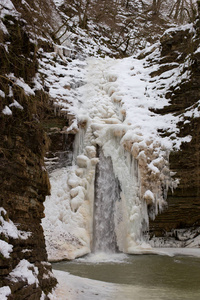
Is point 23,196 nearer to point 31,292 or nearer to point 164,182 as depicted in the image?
point 31,292

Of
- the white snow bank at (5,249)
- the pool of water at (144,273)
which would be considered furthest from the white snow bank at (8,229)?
the pool of water at (144,273)

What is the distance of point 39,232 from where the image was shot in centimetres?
426

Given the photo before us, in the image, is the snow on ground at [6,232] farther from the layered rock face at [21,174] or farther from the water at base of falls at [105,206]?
the water at base of falls at [105,206]

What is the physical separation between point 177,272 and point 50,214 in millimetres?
4116

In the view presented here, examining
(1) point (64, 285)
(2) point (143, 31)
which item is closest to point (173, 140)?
(1) point (64, 285)

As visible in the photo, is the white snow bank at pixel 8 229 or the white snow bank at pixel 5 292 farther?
the white snow bank at pixel 8 229

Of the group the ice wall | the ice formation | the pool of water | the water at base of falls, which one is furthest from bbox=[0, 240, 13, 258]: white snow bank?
the water at base of falls

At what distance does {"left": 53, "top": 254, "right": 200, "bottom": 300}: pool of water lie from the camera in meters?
4.61

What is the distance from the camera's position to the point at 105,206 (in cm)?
941

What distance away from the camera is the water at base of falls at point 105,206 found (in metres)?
8.84

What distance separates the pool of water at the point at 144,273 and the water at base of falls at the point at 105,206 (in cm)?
53

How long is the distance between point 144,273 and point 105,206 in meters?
3.45

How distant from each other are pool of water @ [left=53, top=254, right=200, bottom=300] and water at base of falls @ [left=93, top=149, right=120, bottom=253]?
1.75 ft

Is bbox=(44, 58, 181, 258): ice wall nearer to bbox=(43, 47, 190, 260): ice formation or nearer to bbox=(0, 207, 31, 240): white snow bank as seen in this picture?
bbox=(43, 47, 190, 260): ice formation
